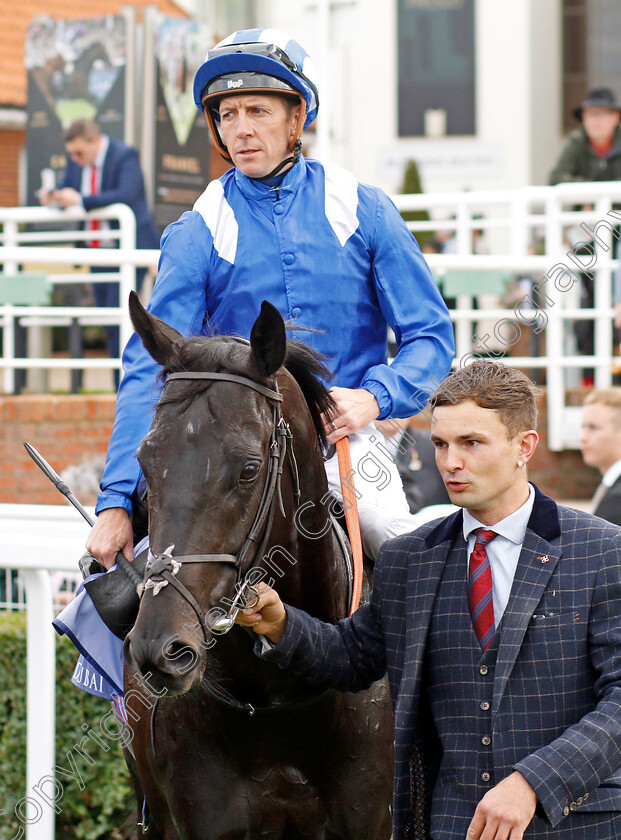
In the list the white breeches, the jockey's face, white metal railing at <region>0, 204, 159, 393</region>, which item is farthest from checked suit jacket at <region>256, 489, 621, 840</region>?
white metal railing at <region>0, 204, 159, 393</region>

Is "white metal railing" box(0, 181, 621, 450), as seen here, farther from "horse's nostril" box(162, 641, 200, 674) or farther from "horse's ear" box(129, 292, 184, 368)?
"horse's nostril" box(162, 641, 200, 674)

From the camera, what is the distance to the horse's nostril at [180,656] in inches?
78.7

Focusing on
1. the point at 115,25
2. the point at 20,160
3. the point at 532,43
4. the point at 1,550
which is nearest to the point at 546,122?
the point at 532,43

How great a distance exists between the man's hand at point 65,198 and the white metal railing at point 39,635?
Result: 4740 mm

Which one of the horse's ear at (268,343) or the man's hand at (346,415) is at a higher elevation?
the horse's ear at (268,343)

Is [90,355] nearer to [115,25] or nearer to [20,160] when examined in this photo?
[115,25]

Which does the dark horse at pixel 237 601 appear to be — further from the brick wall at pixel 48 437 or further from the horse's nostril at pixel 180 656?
the brick wall at pixel 48 437

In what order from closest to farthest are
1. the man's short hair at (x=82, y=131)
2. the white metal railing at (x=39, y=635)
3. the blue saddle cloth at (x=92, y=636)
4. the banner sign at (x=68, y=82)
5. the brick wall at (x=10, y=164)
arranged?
the blue saddle cloth at (x=92, y=636) → the white metal railing at (x=39, y=635) → the man's short hair at (x=82, y=131) → the banner sign at (x=68, y=82) → the brick wall at (x=10, y=164)

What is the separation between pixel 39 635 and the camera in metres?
3.67

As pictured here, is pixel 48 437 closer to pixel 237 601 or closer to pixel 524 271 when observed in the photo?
pixel 524 271

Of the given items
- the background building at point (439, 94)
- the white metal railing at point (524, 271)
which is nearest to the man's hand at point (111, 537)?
the white metal railing at point (524, 271)

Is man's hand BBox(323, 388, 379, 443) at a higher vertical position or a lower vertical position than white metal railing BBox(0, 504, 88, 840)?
higher

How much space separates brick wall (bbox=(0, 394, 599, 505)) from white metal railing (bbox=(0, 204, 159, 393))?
28cm

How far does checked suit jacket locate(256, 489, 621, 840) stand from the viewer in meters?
2.08
